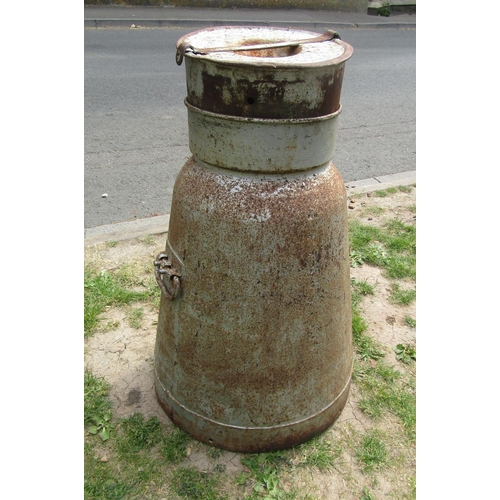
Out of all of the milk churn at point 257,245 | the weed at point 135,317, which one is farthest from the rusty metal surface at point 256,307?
the weed at point 135,317

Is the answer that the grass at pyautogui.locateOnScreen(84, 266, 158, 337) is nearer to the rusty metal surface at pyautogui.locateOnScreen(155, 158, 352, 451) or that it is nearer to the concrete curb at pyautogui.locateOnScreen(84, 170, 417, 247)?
the concrete curb at pyautogui.locateOnScreen(84, 170, 417, 247)

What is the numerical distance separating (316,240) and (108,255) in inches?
87.0

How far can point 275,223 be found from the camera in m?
1.89

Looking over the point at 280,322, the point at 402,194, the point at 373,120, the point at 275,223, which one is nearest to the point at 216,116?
the point at 275,223

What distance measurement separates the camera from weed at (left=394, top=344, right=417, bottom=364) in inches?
119

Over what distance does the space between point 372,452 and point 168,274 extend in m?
1.34

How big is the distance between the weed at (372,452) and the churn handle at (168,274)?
122 cm

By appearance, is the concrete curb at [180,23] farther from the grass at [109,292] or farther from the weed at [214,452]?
the weed at [214,452]

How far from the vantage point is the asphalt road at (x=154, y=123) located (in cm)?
472

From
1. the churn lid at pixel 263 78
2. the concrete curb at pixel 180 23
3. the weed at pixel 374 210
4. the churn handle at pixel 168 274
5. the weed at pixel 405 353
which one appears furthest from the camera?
the concrete curb at pixel 180 23

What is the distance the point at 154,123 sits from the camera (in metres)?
6.01

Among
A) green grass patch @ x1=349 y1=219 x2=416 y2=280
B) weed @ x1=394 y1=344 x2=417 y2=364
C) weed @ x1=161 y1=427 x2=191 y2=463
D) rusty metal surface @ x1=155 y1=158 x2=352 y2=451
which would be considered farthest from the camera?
green grass patch @ x1=349 y1=219 x2=416 y2=280

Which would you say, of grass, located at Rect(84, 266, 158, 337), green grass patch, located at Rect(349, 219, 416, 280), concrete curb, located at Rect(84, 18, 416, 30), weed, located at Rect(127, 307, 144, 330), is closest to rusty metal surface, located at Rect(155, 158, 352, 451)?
weed, located at Rect(127, 307, 144, 330)

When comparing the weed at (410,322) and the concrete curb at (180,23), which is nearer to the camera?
the weed at (410,322)
